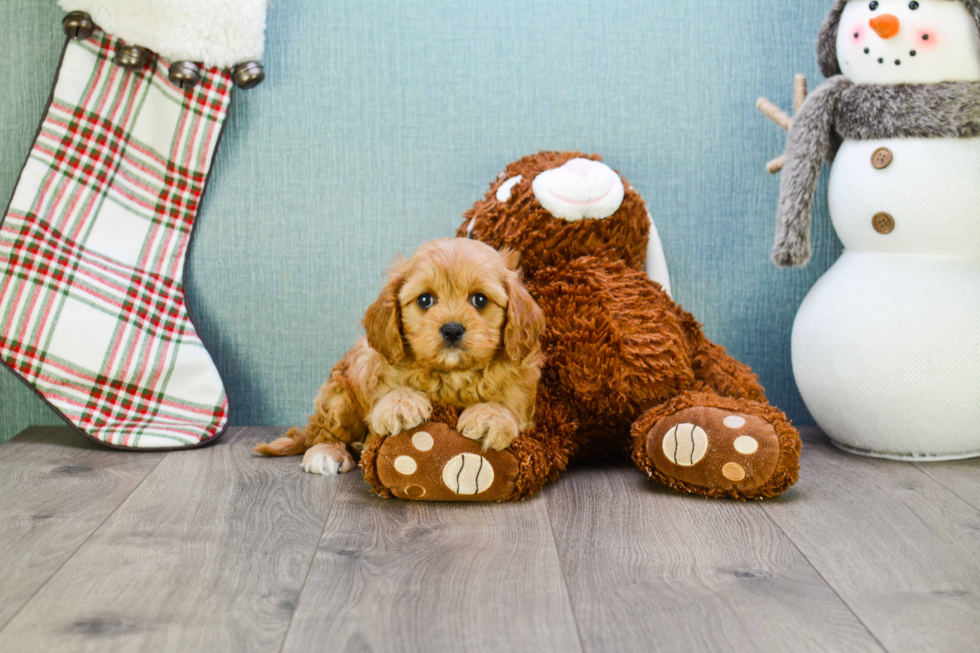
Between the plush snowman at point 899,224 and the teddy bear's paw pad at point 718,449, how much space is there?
369 millimetres

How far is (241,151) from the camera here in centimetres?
193

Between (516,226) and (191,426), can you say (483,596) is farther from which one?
(191,426)

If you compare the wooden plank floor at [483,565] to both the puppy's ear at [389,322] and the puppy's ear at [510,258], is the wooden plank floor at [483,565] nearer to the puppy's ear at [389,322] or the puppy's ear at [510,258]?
the puppy's ear at [389,322]

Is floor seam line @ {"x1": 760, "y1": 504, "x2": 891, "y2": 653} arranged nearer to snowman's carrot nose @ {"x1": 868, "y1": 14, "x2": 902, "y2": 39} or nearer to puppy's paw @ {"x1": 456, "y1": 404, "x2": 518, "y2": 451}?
puppy's paw @ {"x1": 456, "y1": 404, "x2": 518, "y2": 451}

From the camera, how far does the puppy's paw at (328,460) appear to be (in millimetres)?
1619

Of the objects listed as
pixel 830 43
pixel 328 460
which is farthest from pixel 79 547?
pixel 830 43

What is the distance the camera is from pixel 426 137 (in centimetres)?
194

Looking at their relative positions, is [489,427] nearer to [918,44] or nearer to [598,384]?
[598,384]

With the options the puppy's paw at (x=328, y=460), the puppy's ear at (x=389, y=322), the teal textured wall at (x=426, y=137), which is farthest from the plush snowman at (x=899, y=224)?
the puppy's paw at (x=328, y=460)

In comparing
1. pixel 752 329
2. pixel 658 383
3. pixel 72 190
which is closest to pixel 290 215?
pixel 72 190

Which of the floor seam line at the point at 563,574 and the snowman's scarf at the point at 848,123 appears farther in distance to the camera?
the snowman's scarf at the point at 848,123

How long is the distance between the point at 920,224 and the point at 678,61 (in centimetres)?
65

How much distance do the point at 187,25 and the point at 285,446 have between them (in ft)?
2.98

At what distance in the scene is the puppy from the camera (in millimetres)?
1386
